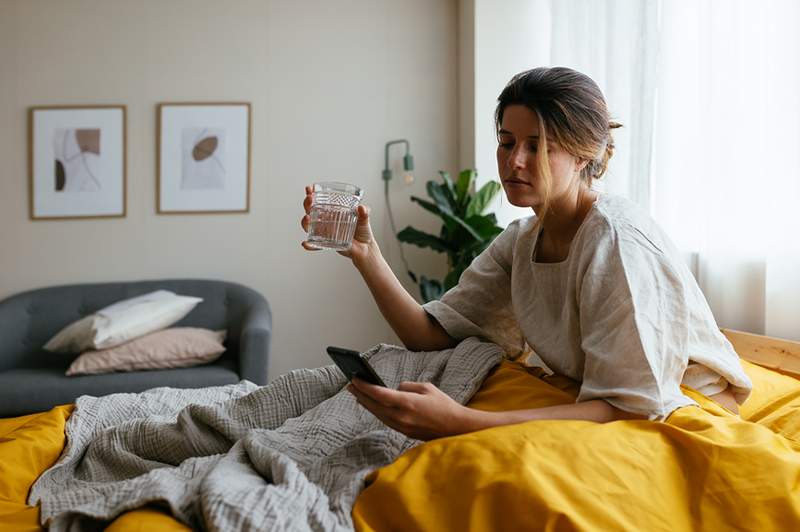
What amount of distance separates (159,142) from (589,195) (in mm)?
3201

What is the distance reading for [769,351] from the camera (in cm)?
215

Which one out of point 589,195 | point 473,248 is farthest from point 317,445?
point 473,248

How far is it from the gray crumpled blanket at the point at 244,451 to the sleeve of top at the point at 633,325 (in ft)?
0.93

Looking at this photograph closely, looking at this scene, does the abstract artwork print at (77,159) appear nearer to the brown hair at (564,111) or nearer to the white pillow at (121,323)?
the white pillow at (121,323)

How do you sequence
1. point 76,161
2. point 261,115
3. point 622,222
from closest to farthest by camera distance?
point 622,222, point 76,161, point 261,115

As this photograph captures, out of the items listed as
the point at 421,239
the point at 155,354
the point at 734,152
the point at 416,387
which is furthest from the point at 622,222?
the point at 155,354

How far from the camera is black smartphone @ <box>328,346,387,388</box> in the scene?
111 centimetres

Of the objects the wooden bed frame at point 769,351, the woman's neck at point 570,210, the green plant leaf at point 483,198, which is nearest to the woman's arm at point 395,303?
the woman's neck at point 570,210

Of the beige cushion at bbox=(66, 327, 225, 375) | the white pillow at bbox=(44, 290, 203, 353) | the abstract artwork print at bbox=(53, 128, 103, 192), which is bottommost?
the beige cushion at bbox=(66, 327, 225, 375)

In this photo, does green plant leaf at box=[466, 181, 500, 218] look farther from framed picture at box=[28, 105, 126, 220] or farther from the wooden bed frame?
framed picture at box=[28, 105, 126, 220]

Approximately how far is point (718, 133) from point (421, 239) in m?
1.73

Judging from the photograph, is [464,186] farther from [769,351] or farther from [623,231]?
[623,231]

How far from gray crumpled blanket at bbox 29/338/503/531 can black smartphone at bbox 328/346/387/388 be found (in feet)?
0.34

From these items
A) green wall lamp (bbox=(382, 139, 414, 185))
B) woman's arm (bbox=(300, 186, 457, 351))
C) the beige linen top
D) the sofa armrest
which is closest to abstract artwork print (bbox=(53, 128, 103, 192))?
the sofa armrest
